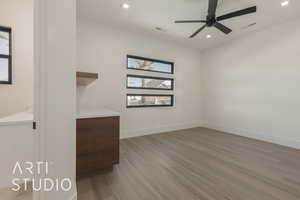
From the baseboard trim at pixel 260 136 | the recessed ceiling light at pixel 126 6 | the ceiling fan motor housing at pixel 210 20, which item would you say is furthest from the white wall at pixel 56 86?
the baseboard trim at pixel 260 136

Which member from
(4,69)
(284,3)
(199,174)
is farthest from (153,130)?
(284,3)

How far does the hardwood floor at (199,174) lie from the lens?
5.17ft

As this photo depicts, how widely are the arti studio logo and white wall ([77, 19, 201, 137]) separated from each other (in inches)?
59.1

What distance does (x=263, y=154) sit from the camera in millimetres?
2721

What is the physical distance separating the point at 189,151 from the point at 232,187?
1.18 m

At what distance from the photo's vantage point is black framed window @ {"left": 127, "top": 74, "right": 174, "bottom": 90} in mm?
3908

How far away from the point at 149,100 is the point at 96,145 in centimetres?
252

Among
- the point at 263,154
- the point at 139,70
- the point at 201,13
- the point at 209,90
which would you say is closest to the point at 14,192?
the point at 139,70

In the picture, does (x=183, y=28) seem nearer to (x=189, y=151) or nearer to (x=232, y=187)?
(x=189, y=151)

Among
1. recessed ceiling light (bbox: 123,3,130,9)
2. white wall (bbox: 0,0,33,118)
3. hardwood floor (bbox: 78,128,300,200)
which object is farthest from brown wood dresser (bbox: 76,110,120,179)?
recessed ceiling light (bbox: 123,3,130,9)

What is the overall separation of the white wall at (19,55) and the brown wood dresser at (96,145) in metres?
1.49

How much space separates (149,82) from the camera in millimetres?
4238

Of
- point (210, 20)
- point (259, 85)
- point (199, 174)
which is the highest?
point (210, 20)

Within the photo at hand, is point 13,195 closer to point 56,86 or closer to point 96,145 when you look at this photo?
point 96,145
